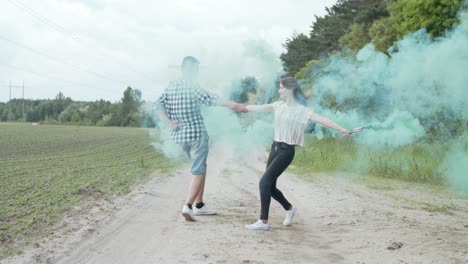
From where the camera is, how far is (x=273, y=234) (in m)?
7.26

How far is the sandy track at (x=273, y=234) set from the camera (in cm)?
609

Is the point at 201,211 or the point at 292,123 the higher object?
the point at 292,123

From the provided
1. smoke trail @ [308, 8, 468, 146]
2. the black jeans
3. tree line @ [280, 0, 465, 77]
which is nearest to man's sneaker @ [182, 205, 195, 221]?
the black jeans

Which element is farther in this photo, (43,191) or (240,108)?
(43,191)

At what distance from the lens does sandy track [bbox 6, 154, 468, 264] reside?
6.09 meters

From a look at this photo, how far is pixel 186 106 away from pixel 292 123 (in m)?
1.65

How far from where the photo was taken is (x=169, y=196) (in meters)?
10.7

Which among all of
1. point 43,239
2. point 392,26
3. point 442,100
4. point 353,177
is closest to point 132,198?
point 43,239

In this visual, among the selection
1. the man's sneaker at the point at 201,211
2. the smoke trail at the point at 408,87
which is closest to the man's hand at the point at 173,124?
the man's sneaker at the point at 201,211

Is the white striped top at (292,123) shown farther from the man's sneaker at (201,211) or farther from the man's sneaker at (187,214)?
the man's sneaker at (201,211)

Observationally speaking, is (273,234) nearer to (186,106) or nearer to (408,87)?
(186,106)

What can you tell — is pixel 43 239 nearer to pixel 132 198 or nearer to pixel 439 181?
pixel 132 198

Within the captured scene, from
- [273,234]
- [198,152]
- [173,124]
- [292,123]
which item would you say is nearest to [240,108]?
[198,152]

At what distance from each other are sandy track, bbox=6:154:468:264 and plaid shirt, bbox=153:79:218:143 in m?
1.28
